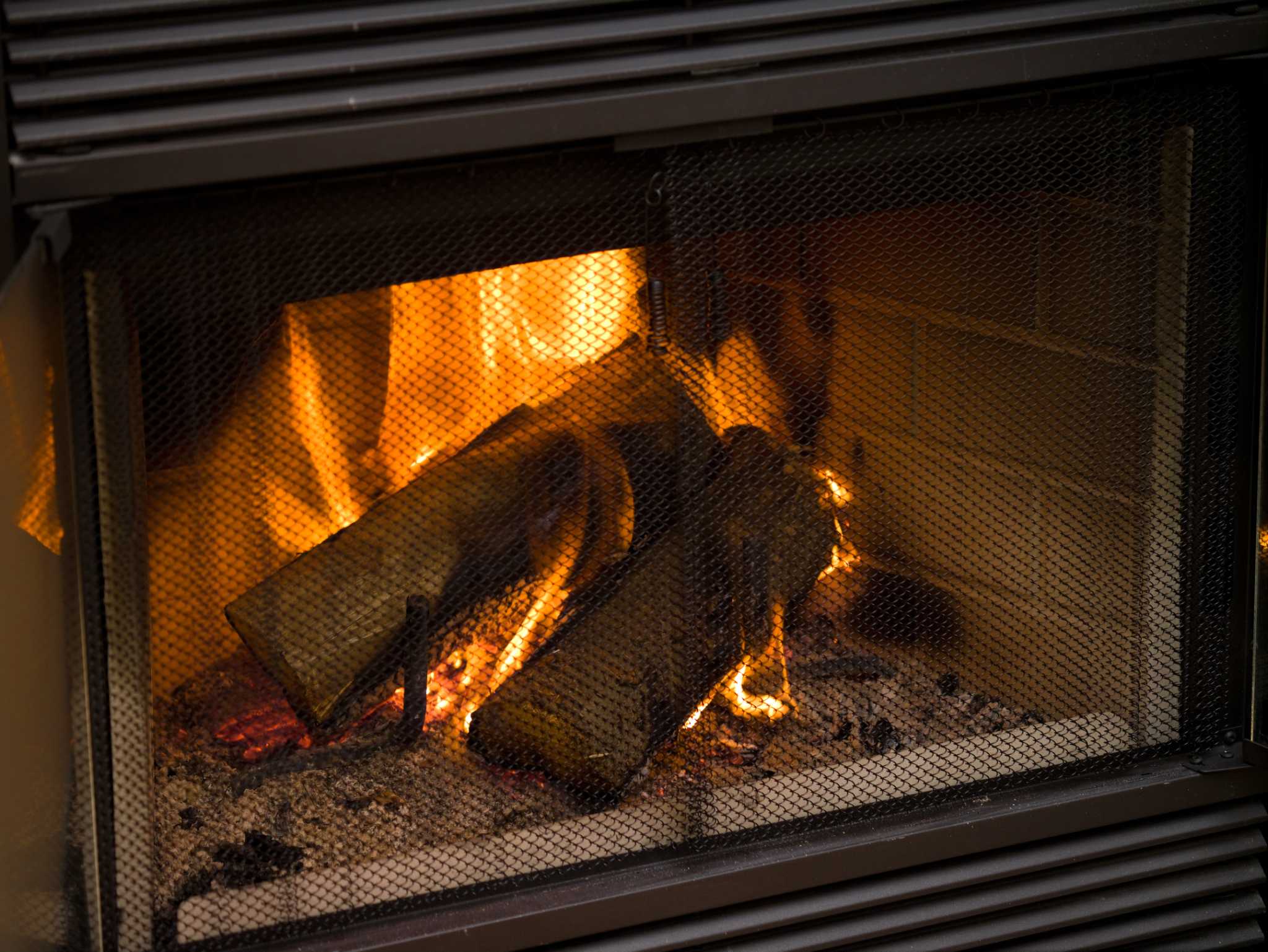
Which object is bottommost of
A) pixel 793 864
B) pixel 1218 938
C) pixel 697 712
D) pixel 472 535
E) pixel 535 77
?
pixel 1218 938

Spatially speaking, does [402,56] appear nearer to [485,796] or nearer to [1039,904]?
[485,796]

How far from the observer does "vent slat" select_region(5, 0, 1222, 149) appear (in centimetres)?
129

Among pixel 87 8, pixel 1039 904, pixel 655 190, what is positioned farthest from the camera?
pixel 1039 904

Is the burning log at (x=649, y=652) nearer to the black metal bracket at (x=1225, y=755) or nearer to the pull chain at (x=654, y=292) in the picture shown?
the pull chain at (x=654, y=292)

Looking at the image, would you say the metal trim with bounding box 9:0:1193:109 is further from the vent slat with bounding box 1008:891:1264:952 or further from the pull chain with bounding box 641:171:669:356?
the vent slat with bounding box 1008:891:1264:952

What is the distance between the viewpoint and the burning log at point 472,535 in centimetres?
157

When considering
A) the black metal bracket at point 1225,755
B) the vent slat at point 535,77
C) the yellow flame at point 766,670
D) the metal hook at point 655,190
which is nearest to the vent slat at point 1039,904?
the black metal bracket at point 1225,755

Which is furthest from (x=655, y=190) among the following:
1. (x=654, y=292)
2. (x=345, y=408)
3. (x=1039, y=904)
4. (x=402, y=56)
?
(x=1039, y=904)

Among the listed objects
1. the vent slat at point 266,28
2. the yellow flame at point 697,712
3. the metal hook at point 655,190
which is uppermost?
the vent slat at point 266,28

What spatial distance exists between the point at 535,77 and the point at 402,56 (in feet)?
0.37

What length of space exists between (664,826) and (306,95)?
779 mm

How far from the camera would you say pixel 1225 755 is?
1.75 metres

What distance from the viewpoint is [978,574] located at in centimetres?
175

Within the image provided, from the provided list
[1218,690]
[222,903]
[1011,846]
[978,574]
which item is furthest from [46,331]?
[1218,690]
